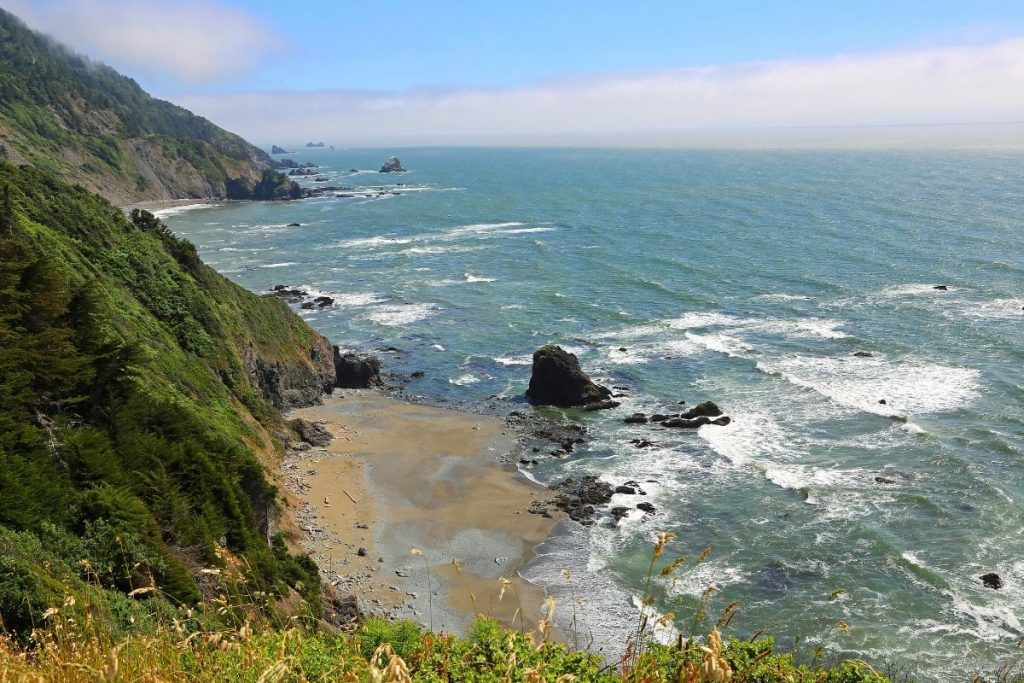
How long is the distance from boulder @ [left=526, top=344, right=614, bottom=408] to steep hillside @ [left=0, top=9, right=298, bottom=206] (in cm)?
10335

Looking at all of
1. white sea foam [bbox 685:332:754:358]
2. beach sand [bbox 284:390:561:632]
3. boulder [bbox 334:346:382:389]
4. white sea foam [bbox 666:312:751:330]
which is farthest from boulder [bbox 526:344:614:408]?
white sea foam [bbox 666:312:751:330]

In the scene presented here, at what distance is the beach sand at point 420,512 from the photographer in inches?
1076

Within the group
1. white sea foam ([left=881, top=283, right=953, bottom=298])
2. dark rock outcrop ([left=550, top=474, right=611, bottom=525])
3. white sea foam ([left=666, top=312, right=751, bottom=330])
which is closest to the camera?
dark rock outcrop ([left=550, top=474, right=611, bottom=525])

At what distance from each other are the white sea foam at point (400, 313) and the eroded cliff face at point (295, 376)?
15.1 metres

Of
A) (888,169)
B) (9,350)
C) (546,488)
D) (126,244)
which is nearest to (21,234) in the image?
(126,244)

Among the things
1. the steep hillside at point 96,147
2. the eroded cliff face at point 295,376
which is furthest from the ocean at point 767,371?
the steep hillside at point 96,147

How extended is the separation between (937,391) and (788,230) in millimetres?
59536

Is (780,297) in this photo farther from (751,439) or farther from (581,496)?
(581,496)

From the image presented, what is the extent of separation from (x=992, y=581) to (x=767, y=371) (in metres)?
24.9

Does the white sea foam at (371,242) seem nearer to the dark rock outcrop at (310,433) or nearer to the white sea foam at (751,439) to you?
the dark rock outcrop at (310,433)

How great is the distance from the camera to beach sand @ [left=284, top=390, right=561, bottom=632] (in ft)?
89.7

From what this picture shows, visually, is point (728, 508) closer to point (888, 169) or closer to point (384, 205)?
point (384, 205)

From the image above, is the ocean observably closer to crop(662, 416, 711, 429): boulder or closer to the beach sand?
crop(662, 416, 711, 429): boulder

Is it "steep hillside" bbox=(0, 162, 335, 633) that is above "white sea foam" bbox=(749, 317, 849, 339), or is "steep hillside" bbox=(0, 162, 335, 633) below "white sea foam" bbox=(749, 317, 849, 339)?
above
